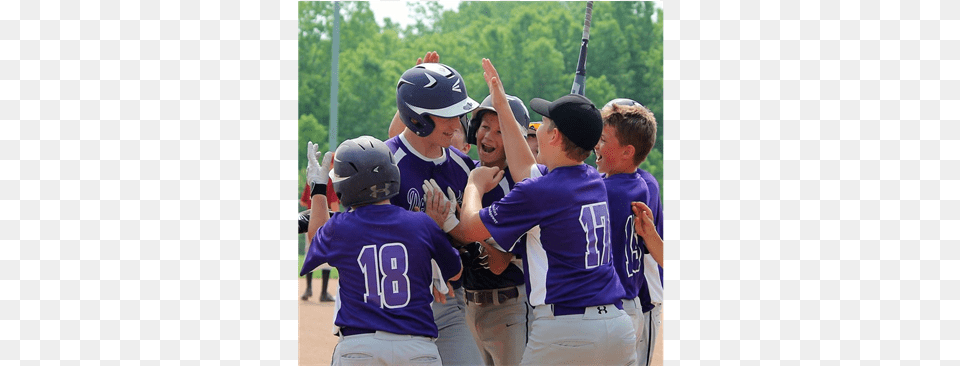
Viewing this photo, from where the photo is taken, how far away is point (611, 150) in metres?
5.25

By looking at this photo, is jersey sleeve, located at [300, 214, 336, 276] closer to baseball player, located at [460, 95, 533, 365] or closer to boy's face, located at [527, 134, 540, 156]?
baseball player, located at [460, 95, 533, 365]

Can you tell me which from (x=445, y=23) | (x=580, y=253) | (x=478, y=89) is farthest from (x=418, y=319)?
(x=445, y=23)

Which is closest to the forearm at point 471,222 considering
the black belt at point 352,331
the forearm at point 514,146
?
the forearm at point 514,146

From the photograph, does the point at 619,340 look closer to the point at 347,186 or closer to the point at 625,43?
the point at 347,186

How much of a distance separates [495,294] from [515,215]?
1454 mm

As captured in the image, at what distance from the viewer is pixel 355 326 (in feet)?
14.1

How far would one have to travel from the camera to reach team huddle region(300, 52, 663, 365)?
430 centimetres

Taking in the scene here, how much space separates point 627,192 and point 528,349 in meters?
1.35

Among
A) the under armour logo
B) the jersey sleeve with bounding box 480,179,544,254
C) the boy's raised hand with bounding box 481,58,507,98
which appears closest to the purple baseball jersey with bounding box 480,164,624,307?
the jersey sleeve with bounding box 480,179,544,254

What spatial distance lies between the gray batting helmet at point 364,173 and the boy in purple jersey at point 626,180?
1551 mm

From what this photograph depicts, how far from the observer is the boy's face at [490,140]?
546 centimetres

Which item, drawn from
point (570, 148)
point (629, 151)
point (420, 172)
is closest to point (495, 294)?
point (420, 172)

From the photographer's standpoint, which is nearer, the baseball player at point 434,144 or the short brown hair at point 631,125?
the baseball player at point 434,144

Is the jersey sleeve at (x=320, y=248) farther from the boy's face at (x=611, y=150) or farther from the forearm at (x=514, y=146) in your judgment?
the boy's face at (x=611, y=150)
